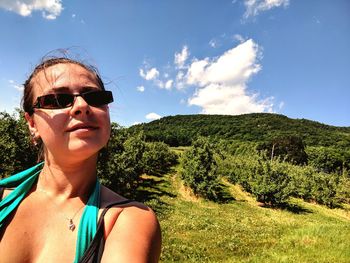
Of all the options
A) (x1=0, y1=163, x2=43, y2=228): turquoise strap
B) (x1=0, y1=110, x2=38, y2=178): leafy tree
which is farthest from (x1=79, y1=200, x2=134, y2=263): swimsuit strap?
(x1=0, y1=110, x2=38, y2=178): leafy tree

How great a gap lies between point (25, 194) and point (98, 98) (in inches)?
23.3

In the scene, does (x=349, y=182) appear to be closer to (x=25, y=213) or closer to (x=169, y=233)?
(x=169, y=233)

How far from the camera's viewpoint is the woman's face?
1359mm

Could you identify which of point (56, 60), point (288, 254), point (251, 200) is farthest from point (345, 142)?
point (56, 60)

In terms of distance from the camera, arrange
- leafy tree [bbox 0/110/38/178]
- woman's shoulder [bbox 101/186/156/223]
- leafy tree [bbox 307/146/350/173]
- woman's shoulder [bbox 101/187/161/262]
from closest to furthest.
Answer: woman's shoulder [bbox 101/187/161/262], woman's shoulder [bbox 101/186/156/223], leafy tree [bbox 0/110/38/178], leafy tree [bbox 307/146/350/173]

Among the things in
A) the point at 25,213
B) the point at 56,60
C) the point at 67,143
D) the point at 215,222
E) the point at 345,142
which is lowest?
the point at 215,222

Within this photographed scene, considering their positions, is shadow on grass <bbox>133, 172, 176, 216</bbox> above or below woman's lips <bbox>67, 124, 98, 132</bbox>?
below

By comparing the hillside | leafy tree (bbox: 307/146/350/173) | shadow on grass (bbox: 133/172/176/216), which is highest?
the hillside

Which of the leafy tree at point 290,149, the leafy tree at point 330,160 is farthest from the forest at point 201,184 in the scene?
the leafy tree at point 330,160

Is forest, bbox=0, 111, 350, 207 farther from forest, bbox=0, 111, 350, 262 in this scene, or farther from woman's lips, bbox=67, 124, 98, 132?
woman's lips, bbox=67, 124, 98, 132

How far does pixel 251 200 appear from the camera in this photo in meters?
32.7

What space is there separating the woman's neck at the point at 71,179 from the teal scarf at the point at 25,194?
6cm

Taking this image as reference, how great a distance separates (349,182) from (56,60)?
1713 inches

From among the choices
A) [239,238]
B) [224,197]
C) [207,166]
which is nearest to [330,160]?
[224,197]
